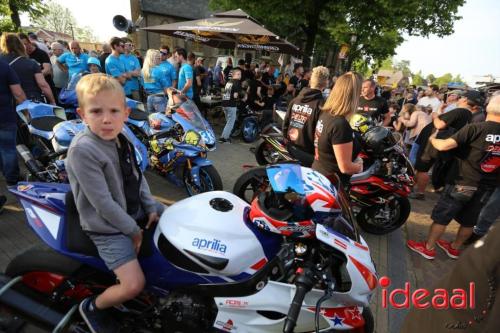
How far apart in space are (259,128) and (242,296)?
736 centimetres

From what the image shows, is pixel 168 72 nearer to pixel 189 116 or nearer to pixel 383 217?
pixel 189 116

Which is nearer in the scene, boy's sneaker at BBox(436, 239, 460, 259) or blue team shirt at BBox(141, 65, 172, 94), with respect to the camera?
boy's sneaker at BBox(436, 239, 460, 259)

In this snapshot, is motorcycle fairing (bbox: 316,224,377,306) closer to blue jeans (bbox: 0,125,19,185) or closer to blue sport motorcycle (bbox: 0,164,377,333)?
blue sport motorcycle (bbox: 0,164,377,333)

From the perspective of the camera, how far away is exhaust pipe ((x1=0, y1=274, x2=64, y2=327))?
1857 millimetres

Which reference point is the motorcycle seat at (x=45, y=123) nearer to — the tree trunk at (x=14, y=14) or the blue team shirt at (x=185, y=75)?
the blue team shirt at (x=185, y=75)

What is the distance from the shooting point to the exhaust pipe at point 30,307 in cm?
186

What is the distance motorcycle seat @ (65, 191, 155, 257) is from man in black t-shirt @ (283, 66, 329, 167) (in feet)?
9.01

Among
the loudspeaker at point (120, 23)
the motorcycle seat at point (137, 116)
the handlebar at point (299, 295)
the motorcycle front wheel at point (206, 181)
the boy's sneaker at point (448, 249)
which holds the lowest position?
the boy's sneaker at point (448, 249)

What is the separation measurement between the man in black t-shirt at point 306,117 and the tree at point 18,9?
17673 millimetres

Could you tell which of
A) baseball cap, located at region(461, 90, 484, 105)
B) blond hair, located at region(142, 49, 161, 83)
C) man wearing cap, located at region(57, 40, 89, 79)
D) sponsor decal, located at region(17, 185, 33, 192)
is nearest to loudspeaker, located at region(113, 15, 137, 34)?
man wearing cap, located at region(57, 40, 89, 79)

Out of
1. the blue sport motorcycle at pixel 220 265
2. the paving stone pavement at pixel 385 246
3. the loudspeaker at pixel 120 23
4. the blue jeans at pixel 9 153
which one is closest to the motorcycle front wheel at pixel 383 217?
the paving stone pavement at pixel 385 246

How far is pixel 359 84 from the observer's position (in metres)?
2.99

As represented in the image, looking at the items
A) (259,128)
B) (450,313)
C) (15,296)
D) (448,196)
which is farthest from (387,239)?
(259,128)

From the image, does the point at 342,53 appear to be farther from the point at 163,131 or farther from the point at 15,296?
the point at 15,296
